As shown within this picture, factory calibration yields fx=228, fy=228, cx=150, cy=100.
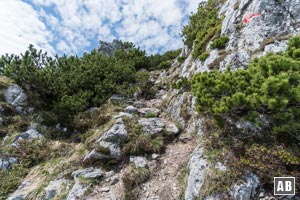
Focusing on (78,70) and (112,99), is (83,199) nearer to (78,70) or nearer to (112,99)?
(112,99)

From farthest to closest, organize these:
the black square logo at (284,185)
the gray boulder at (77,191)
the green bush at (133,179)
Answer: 1. the gray boulder at (77,191)
2. the green bush at (133,179)
3. the black square logo at (284,185)

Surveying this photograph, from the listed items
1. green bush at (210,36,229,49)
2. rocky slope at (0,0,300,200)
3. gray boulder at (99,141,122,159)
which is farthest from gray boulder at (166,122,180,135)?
green bush at (210,36,229,49)

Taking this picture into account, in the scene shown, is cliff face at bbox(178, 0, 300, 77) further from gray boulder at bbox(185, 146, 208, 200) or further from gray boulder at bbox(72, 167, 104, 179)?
gray boulder at bbox(72, 167, 104, 179)

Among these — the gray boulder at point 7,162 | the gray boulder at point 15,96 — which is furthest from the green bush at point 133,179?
the gray boulder at point 15,96

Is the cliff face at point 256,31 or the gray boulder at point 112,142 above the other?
the cliff face at point 256,31

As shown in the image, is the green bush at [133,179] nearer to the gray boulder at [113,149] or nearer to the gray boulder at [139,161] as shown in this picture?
the gray boulder at [139,161]

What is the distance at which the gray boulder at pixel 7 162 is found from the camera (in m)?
9.87

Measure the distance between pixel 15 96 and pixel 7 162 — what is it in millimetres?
5245

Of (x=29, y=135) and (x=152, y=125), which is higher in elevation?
(x=152, y=125)

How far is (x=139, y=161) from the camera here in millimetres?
8422

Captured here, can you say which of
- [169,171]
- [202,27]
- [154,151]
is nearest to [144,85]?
[202,27]

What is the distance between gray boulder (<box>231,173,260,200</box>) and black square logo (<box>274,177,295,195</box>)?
0.46m

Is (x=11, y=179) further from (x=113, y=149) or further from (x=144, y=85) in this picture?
(x=144, y=85)

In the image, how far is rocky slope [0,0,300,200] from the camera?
23.7ft
